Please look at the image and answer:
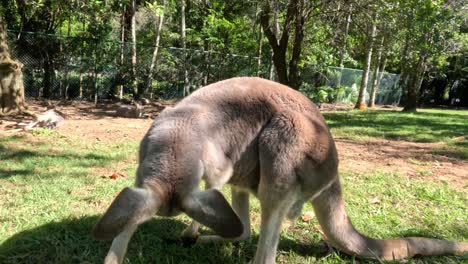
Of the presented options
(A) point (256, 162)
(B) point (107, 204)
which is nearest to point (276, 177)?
(A) point (256, 162)

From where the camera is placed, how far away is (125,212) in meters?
2.12

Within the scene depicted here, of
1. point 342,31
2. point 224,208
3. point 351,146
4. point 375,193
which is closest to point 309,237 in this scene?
point 375,193

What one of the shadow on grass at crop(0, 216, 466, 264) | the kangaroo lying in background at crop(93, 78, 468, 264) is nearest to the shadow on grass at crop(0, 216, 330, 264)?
the shadow on grass at crop(0, 216, 466, 264)

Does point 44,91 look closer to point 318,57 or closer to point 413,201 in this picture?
point 318,57

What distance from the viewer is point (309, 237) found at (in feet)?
13.4

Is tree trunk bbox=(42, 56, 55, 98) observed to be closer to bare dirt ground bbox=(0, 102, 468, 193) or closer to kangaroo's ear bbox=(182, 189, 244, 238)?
bare dirt ground bbox=(0, 102, 468, 193)

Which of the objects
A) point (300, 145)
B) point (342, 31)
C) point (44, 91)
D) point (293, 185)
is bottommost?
point (44, 91)

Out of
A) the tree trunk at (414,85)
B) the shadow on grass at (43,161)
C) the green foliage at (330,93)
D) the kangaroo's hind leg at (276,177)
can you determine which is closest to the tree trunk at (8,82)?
the shadow on grass at (43,161)

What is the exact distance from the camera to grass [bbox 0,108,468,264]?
11.5 ft

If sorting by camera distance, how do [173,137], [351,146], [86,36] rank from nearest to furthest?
[173,137]
[351,146]
[86,36]

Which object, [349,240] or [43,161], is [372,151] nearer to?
[349,240]

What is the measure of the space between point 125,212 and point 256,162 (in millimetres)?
1297

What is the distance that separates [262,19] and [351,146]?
5.51m

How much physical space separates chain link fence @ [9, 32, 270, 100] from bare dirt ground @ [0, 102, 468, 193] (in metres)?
3.64
